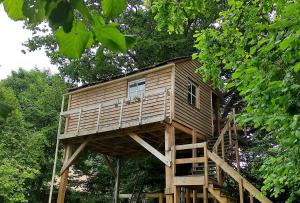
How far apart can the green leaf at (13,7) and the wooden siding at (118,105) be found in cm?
1115

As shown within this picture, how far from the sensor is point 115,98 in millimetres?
14797

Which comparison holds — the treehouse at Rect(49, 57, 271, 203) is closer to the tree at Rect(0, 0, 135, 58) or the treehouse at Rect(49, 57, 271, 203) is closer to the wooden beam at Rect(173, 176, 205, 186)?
the wooden beam at Rect(173, 176, 205, 186)

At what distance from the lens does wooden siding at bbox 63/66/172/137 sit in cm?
1293

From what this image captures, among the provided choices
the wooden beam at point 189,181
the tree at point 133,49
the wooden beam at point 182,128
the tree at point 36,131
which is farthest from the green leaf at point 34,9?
the tree at point 133,49

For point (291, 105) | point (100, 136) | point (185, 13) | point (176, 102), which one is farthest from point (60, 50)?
point (100, 136)

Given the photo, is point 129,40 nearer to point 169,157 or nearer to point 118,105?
point 169,157

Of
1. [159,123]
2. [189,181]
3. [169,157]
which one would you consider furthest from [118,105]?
[189,181]

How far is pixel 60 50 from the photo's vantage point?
964 millimetres

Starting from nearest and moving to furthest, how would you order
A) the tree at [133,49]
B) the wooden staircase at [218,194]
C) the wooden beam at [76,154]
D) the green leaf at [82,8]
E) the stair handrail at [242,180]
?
the green leaf at [82,8] < the stair handrail at [242,180] < the wooden staircase at [218,194] < the wooden beam at [76,154] < the tree at [133,49]

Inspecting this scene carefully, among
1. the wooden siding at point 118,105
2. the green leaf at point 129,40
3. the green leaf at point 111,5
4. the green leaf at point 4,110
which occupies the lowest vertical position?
the green leaf at point 4,110

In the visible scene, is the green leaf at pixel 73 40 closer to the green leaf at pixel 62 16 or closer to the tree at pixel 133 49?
the green leaf at pixel 62 16

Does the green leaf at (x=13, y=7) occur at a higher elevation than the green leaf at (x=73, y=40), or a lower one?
higher

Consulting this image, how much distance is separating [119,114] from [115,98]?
1.01 m

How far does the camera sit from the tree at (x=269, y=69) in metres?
4.54
